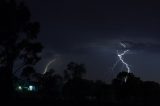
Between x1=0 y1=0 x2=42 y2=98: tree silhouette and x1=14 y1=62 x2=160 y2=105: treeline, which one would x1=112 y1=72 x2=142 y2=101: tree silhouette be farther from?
x1=0 y1=0 x2=42 y2=98: tree silhouette

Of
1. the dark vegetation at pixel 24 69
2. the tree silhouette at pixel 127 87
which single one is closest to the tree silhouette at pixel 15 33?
the dark vegetation at pixel 24 69

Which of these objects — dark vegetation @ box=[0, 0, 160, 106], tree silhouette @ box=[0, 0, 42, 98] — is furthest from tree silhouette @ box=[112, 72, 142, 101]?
tree silhouette @ box=[0, 0, 42, 98]

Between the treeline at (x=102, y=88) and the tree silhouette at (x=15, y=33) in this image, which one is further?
the treeline at (x=102, y=88)

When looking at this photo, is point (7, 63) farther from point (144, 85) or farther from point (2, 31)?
point (144, 85)

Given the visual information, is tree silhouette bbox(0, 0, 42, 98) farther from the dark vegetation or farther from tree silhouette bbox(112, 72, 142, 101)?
tree silhouette bbox(112, 72, 142, 101)

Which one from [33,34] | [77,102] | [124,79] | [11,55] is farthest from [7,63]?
[124,79]

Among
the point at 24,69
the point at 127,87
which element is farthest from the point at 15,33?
the point at 127,87

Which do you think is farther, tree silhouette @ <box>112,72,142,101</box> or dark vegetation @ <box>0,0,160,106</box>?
tree silhouette @ <box>112,72,142,101</box>

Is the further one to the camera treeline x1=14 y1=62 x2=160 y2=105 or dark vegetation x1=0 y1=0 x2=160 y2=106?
treeline x1=14 y1=62 x2=160 y2=105

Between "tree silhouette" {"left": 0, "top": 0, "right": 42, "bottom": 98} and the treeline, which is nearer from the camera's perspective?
"tree silhouette" {"left": 0, "top": 0, "right": 42, "bottom": 98}

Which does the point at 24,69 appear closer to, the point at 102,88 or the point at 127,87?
the point at 127,87

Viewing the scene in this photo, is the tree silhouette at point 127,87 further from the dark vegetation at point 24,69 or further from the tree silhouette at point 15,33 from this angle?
the tree silhouette at point 15,33

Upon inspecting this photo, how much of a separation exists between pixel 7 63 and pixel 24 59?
3.70m

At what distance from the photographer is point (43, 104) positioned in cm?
3369
